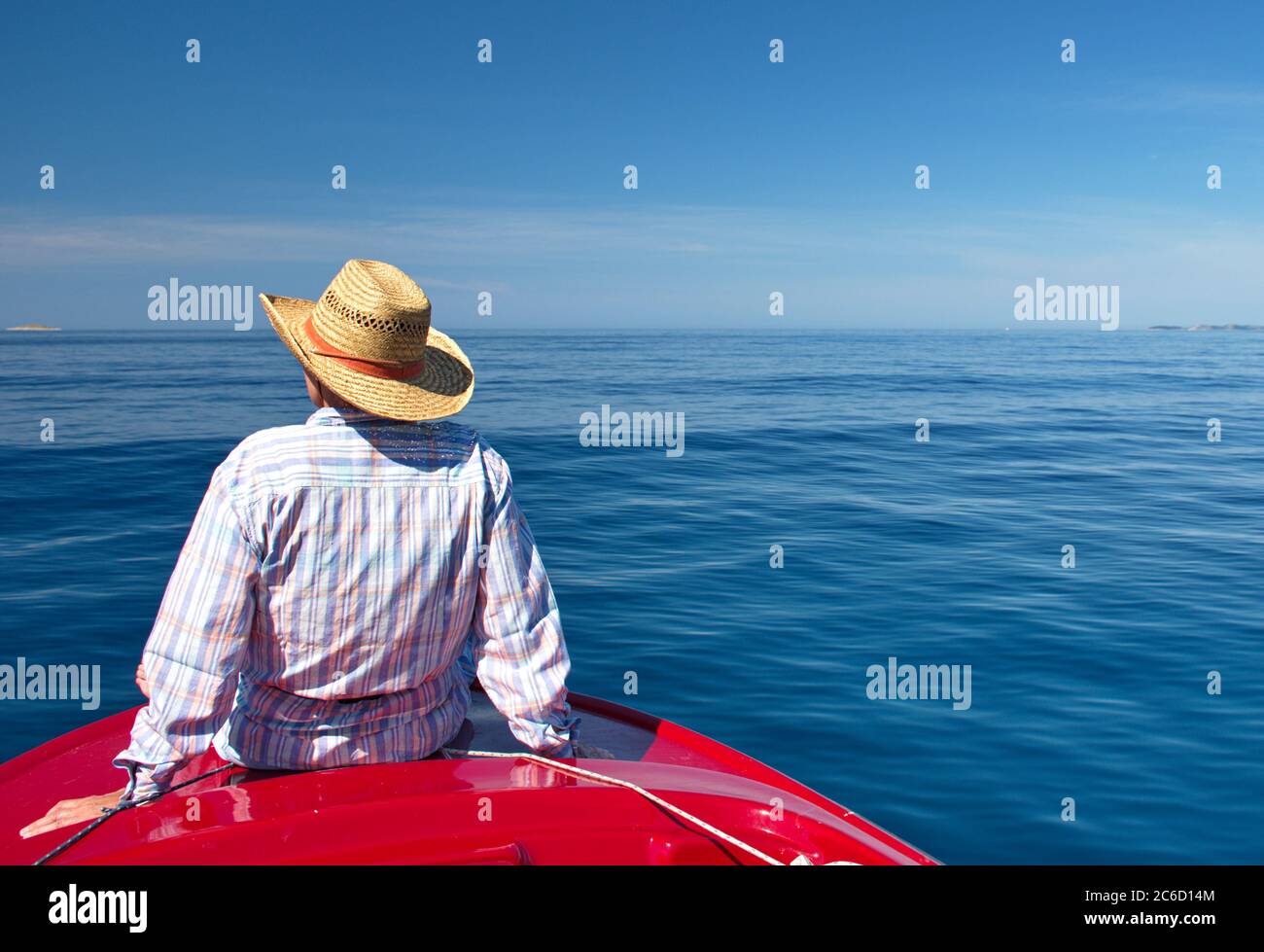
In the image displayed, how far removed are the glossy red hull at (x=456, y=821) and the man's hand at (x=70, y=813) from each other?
4 cm

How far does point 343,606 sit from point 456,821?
552mm

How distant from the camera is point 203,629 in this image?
2322 millimetres

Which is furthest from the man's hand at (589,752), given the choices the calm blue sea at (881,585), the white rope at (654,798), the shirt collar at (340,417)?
the calm blue sea at (881,585)

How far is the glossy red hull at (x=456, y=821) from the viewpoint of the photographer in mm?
2225

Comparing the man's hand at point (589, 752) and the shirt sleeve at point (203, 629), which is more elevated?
the shirt sleeve at point (203, 629)

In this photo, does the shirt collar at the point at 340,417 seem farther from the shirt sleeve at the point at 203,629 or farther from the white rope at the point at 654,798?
the white rope at the point at 654,798

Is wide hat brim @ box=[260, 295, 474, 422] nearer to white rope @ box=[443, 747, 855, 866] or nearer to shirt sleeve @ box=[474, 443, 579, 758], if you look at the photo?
shirt sleeve @ box=[474, 443, 579, 758]

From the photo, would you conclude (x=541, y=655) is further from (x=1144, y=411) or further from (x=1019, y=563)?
(x=1144, y=411)

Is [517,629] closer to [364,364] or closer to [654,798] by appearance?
[654,798]

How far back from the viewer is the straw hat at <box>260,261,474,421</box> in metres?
2.48

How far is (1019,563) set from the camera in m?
9.40

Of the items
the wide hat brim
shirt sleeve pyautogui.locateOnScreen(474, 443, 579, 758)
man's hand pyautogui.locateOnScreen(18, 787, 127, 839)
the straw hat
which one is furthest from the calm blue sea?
man's hand pyautogui.locateOnScreen(18, 787, 127, 839)

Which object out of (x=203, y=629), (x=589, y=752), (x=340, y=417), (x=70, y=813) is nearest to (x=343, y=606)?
(x=203, y=629)

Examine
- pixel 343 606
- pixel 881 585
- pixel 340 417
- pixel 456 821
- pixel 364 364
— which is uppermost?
pixel 364 364
